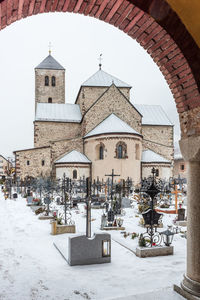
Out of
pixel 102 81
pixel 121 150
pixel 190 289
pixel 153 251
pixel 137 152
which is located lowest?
pixel 153 251

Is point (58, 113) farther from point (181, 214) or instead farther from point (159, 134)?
point (181, 214)

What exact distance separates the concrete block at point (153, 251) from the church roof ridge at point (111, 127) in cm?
2338

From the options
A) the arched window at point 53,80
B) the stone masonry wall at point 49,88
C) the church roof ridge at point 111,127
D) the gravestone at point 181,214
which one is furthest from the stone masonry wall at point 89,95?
the gravestone at point 181,214

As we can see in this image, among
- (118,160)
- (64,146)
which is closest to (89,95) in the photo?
(64,146)

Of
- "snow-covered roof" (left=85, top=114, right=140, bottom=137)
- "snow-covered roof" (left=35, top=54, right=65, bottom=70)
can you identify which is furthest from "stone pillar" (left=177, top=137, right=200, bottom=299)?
"snow-covered roof" (left=35, top=54, right=65, bottom=70)

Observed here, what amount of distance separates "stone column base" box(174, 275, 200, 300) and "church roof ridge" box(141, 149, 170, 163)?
28.8 meters

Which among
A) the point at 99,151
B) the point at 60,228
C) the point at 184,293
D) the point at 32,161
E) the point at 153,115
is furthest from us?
the point at 153,115

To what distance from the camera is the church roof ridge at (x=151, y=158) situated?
108 feet

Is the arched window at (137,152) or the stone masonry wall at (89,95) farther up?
the stone masonry wall at (89,95)

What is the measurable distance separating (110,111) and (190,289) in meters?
32.1

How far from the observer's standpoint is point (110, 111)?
117 ft

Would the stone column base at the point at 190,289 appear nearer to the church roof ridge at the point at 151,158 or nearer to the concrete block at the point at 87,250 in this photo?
the concrete block at the point at 87,250

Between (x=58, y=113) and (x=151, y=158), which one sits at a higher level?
(x=58, y=113)

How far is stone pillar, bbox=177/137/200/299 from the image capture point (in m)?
4.26
